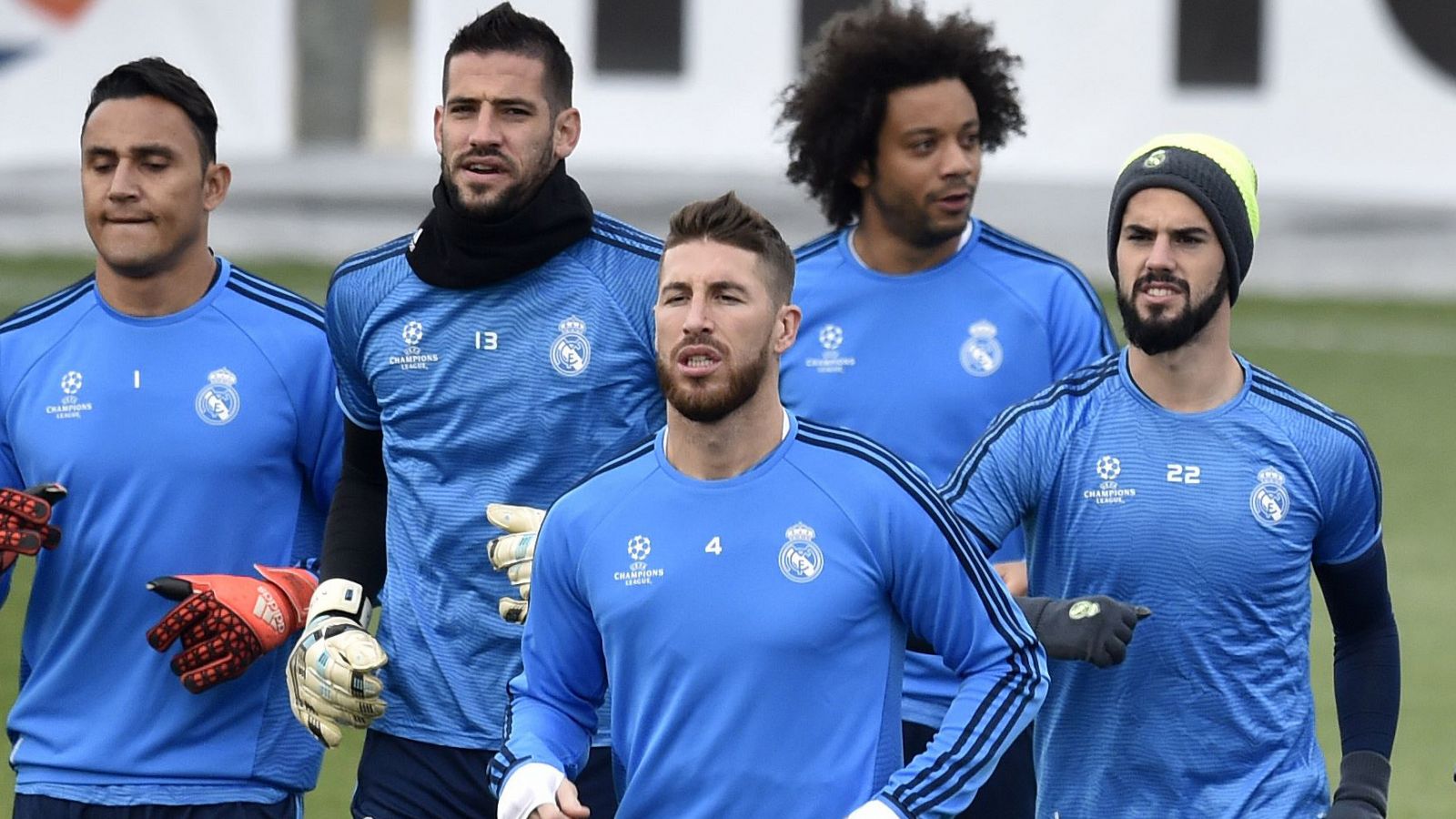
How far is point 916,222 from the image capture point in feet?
21.3

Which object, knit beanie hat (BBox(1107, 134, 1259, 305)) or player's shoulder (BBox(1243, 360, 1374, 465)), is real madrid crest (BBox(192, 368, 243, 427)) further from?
player's shoulder (BBox(1243, 360, 1374, 465))

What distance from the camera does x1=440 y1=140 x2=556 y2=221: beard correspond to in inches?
216

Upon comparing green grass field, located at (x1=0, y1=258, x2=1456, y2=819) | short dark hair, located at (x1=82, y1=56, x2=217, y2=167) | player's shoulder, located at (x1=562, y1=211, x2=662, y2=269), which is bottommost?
green grass field, located at (x1=0, y1=258, x2=1456, y2=819)

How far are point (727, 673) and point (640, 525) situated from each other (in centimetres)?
33

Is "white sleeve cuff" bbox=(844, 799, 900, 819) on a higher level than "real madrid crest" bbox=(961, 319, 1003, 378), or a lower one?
lower

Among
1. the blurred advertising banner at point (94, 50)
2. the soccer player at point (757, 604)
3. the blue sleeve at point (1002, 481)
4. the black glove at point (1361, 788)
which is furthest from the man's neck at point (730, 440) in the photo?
the blurred advertising banner at point (94, 50)

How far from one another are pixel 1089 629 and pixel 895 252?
6.23 feet

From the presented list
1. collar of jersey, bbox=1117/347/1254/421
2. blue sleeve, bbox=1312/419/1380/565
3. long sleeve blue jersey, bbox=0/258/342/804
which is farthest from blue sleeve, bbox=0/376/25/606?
blue sleeve, bbox=1312/419/1380/565

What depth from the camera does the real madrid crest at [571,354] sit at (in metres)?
5.53

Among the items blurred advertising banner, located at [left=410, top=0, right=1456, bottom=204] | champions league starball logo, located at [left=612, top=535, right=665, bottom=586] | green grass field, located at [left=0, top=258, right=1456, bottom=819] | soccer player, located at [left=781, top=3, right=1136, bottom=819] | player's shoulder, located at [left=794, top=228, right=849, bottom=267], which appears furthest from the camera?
blurred advertising banner, located at [left=410, top=0, right=1456, bottom=204]

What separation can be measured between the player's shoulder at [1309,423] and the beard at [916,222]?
1.31m

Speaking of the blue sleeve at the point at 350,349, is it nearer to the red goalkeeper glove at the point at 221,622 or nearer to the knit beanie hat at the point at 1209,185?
the red goalkeeper glove at the point at 221,622

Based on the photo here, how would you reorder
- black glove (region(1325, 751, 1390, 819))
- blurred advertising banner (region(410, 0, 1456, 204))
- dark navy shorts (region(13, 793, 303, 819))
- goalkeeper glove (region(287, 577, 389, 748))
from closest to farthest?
black glove (region(1325, 751, 1390, 819)), goalkeeper glove (region(287, 577, 389, 748)), dark navy shorts (region(13, 793, 303, 819)), blurred advertising banner (region(410, 0, 1456, 204))

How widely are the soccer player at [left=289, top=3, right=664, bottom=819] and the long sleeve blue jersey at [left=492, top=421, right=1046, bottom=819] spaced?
0.89m
